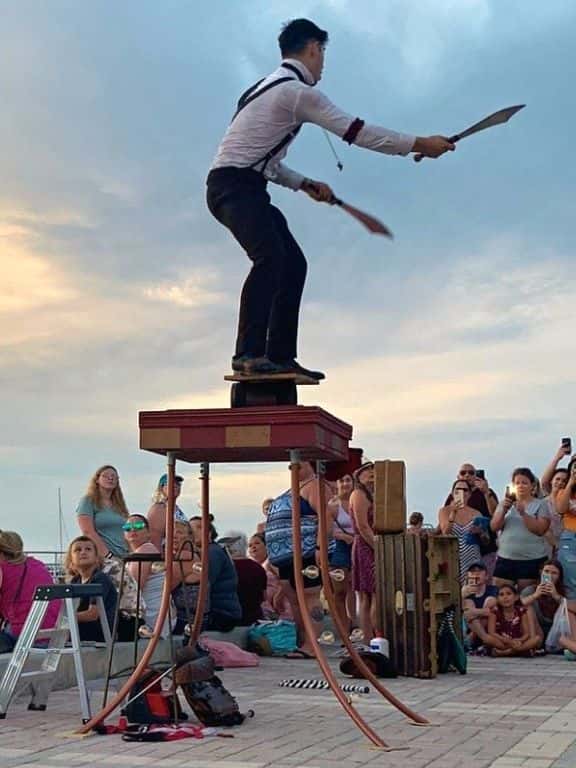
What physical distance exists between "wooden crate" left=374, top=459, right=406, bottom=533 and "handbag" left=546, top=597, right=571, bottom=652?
2245 millimetres

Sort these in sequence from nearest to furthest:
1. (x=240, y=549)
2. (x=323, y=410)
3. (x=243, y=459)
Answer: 1. (x=323, y=410)
2. (x=243, y=459)
3. (x=240, y=549)

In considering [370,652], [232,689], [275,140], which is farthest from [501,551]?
[275,140]

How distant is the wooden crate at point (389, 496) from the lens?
9.66 metres

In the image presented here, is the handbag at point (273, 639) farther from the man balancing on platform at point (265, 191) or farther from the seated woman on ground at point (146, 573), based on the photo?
the man balancing on platform at point (265, 191)

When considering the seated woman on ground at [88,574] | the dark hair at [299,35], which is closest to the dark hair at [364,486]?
the seated woman on ground at [88,574]

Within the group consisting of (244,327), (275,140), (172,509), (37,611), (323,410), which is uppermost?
(275,140)

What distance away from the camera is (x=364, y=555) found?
11.0 meters

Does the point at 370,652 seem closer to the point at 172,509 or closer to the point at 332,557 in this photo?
the point at 332,557

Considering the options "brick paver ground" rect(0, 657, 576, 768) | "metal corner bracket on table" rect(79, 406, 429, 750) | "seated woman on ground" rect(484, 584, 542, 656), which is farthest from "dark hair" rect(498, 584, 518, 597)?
"metal corner bracket on table" rect(79, 406, 429, 750)

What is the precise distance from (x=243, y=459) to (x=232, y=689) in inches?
91.4

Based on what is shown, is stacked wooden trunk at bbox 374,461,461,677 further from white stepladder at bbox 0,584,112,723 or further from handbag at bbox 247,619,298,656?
white stepladder at bbox 0,584,112,723

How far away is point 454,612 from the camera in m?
10.3

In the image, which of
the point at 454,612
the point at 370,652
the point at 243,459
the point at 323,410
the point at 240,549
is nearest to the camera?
the point at 323,410

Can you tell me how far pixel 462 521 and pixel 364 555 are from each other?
163 cm
